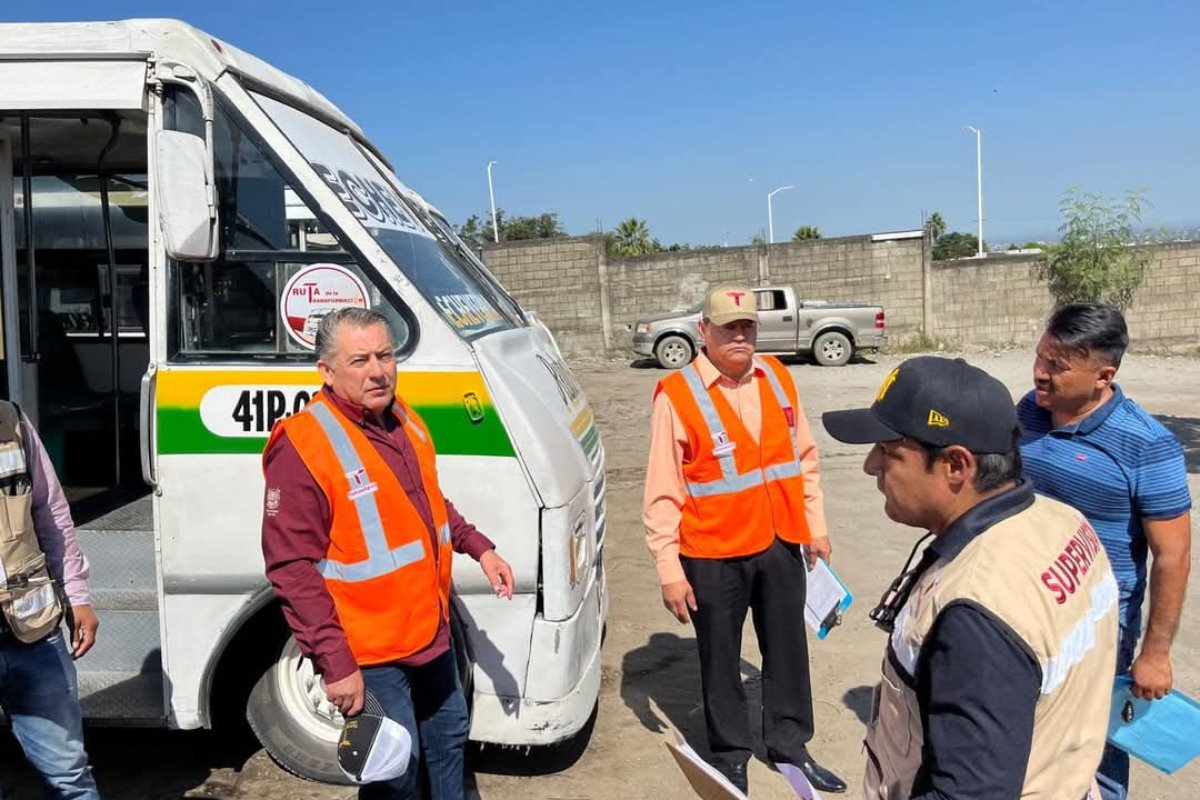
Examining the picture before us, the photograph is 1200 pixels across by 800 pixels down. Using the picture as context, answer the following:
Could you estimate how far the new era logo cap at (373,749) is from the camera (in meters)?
2.38

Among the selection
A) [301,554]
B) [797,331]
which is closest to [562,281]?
[797,331]

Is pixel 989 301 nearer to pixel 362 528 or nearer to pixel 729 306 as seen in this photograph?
pixel 729 306

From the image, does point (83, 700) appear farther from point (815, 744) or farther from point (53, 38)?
point (815, 744)

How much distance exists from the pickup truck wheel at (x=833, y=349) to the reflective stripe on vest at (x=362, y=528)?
16.1 m

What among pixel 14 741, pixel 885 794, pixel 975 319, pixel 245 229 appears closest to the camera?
pixel 885 794

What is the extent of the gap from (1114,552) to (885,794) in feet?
4.81

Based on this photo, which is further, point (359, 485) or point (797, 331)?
point (797, 331)

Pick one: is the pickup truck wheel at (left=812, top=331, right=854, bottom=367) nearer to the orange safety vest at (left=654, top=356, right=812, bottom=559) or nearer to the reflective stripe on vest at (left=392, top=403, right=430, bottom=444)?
the orange safety vest at (left=654, top=356, right=812, bottom=559)

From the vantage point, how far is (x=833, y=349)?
17766mm

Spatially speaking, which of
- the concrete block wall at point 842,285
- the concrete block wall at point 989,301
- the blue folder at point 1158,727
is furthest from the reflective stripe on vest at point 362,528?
the concrete block wall at point 989,301

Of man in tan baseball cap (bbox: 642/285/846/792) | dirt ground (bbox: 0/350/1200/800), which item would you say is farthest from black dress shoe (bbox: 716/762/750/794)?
dirt ground (bbox: 0/350/1200/800)

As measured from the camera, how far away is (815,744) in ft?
12.9

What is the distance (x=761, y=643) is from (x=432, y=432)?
155cm

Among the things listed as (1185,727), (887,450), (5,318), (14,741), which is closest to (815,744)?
(1185,727)
